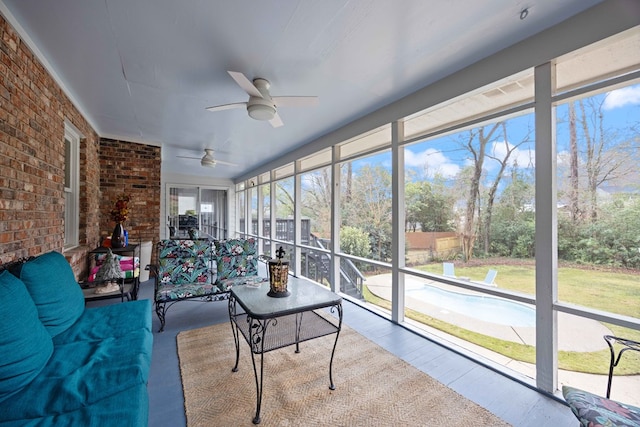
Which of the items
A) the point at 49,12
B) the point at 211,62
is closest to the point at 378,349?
the point at 211,62

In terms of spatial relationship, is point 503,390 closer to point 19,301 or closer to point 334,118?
point 19,301

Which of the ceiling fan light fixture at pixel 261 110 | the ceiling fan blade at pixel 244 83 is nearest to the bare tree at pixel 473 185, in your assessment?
the ceiling fan light fixture at pixel 261 110

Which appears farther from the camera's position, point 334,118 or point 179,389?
point 334,118

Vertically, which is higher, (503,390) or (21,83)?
(21,83)

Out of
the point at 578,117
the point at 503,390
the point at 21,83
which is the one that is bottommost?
the point at 503,390

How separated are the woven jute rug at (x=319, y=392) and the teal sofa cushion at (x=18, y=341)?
0.87m

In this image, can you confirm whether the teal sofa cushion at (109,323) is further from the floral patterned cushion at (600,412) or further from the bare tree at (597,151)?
the bare tree at (597,151)

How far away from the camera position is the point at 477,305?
11.4ft

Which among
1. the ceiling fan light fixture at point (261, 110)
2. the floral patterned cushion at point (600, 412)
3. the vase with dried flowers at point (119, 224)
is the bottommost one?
the floral patterned cushion at point (600, 412)

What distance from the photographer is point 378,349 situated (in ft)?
8.34

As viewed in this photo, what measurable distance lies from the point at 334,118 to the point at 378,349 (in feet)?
9.41

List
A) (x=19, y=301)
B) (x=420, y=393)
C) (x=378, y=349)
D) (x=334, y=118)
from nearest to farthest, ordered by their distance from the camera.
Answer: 1. (x=19, y=301)
2. (x=420, y=393)
3. (x=378, y=349)
4. (x=334, y=118)

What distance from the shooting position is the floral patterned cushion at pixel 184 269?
3.14 m

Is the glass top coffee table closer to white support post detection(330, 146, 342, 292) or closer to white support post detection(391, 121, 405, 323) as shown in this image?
white support post detection(391, 121, 405, 323)
